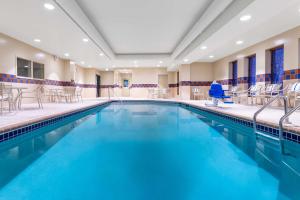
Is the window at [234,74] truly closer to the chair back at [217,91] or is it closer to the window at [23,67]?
the chair back at [217,91]

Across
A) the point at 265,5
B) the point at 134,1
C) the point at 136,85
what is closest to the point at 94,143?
the point at 134,1

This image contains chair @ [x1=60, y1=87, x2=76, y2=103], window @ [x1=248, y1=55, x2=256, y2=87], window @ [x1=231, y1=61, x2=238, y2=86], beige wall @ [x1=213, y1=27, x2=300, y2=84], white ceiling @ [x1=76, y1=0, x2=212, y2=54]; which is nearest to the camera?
white ceiling @ [x1=76, y1=0, x2=212, y2=54]

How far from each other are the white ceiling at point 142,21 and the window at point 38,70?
770 mm

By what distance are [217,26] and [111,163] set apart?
4523 millimetres

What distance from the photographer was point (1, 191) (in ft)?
4.21

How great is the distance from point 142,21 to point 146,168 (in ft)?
14.8

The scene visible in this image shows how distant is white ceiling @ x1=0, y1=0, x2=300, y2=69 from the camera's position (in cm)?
384

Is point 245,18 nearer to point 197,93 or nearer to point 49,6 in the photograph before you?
point 49,6

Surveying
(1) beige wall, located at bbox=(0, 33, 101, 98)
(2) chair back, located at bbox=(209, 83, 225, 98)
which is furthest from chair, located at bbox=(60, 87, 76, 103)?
(2) chair back, located at bbox=(209, 83, 225, 98)

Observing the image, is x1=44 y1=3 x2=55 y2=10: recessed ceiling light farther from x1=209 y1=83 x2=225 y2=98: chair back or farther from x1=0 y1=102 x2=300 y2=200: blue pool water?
x1=209 y1=83 x2=225 y2=98: chair back

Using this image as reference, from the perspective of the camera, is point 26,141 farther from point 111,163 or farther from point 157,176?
point 157,176

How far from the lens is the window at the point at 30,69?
661 cm

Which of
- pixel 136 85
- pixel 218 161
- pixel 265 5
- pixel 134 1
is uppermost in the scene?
pixel 134 1

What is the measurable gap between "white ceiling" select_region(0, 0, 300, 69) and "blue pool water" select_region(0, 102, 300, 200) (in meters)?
2.75
